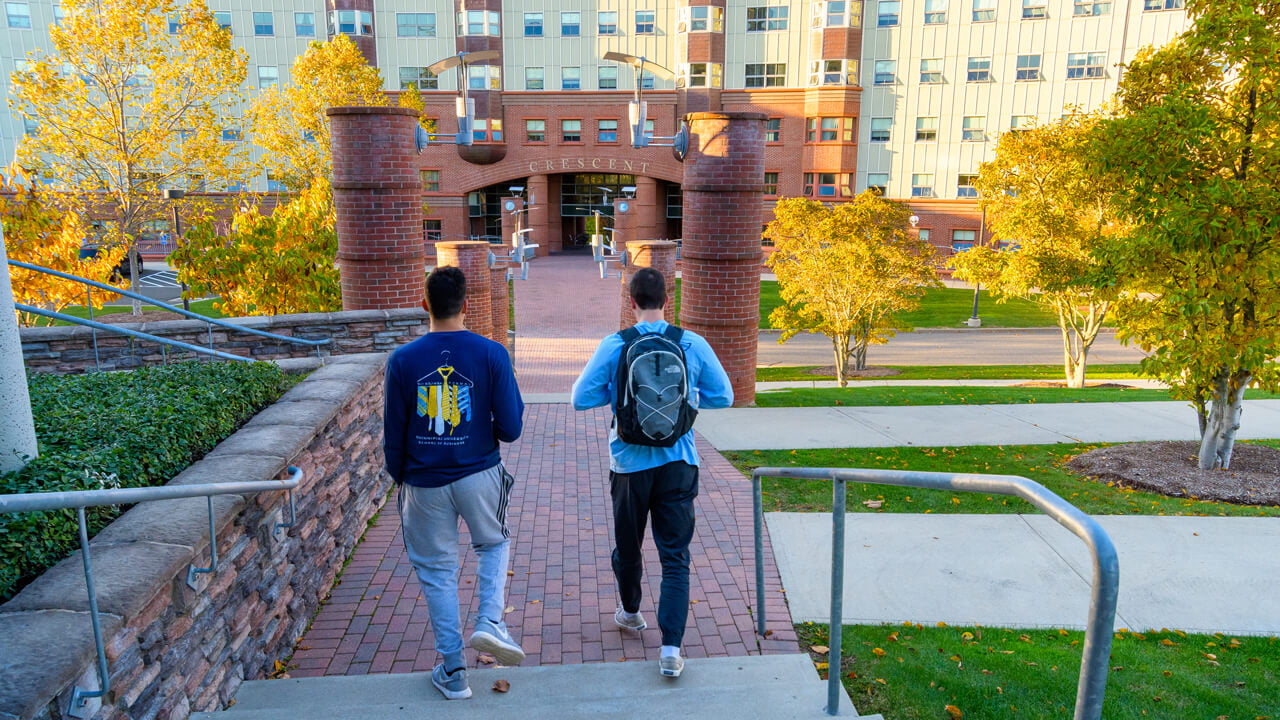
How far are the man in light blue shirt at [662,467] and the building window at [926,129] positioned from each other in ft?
147

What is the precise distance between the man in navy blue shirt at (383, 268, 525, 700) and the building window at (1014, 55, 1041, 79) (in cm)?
4634

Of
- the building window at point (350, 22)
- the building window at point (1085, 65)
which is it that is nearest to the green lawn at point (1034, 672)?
the building window at point (1085, 65)

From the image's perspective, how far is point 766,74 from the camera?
44562 mm

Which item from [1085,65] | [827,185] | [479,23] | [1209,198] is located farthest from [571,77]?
[1209,198]

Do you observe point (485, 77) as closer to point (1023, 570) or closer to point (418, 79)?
point (418, 79)

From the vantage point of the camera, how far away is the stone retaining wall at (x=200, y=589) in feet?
7.64

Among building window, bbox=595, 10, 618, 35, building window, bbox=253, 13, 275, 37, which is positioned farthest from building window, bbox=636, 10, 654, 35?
building window, bbox=253, 13, 275, 37

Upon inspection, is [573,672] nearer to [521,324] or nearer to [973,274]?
[973,274]

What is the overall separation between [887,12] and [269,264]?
3925 cm

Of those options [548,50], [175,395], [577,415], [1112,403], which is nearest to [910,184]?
[548,50]

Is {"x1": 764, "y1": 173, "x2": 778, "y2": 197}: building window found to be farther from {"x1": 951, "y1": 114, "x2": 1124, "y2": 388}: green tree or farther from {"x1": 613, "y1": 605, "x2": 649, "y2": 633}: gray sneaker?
{"x1": 613, "y1": 605, "x2": 649, "y2": 633}: gray sneaker

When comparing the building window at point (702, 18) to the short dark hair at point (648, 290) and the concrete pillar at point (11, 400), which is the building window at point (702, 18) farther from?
the concrete pillar at point (11, 400)

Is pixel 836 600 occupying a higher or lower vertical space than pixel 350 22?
lower

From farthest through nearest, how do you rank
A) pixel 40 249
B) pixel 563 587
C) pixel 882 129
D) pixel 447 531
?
pixel 882 129
pixel 40 249
pixel 563 587
pixel 447 531
